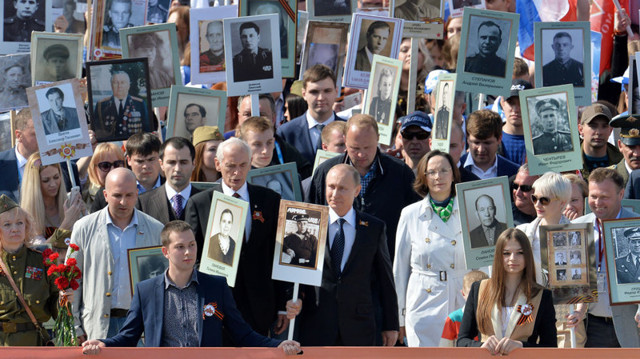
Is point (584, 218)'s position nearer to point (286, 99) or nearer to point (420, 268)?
point (420, 268)

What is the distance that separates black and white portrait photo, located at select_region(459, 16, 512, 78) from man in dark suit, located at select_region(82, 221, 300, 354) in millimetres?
4323

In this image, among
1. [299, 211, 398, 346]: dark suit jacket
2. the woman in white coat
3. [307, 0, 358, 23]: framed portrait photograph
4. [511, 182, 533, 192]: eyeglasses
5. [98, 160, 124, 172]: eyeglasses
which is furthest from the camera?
[307, 0, 358, 23]: framed portrait photograph

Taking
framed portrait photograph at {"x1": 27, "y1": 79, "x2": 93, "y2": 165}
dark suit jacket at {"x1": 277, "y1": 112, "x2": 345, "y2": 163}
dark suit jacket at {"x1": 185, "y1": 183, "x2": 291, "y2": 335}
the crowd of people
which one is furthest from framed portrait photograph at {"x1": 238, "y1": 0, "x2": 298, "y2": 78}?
dark suit jacket at {"x1": 185, "y1": 183, "x2": 291, "y2": 335}

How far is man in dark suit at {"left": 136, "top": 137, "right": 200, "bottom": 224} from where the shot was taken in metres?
9.89

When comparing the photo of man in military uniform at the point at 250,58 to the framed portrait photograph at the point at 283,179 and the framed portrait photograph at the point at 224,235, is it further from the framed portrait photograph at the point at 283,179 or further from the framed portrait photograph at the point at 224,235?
the framed portrait photograph at the point at 224,235

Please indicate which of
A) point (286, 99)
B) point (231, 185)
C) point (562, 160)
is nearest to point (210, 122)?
point (286, 99)

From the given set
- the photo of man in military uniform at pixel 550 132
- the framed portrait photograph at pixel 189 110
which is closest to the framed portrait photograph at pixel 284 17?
the framed portrait photograph at pixel 189 110

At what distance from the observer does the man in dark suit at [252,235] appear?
30.5ft

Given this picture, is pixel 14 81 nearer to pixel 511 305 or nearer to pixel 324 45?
pixel 324 45

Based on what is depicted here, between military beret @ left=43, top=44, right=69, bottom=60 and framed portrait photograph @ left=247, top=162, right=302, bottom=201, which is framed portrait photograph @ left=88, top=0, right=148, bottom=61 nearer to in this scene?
military beret @ left=43, top=44, right=69, bottom=60

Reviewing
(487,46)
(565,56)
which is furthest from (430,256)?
(565,56)

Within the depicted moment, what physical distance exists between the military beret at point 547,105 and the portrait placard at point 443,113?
2.64 feet

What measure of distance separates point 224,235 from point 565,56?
4543 millimetres

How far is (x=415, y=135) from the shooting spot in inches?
432
